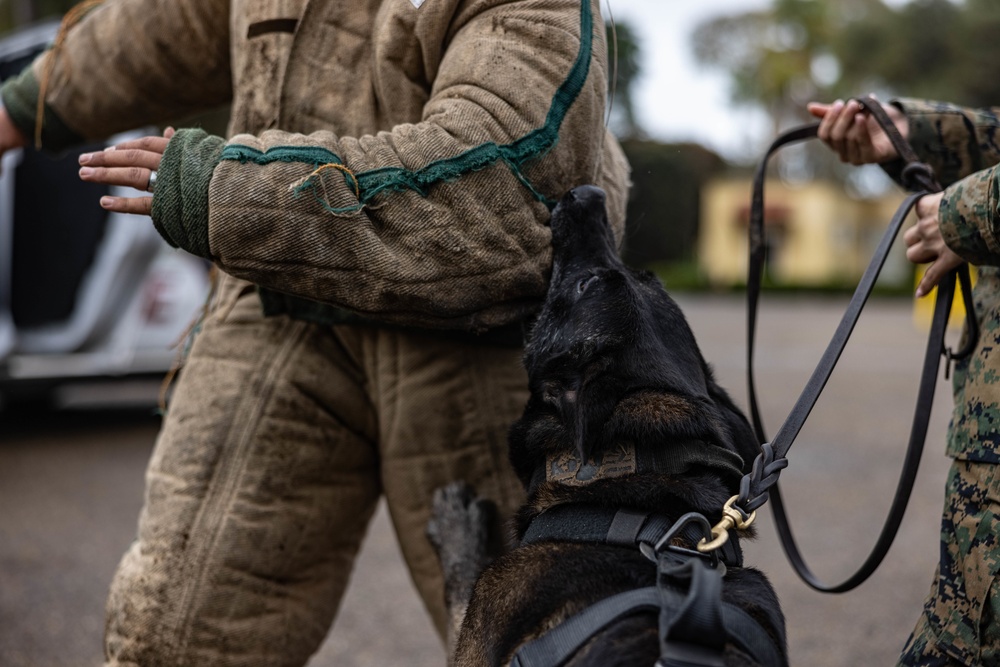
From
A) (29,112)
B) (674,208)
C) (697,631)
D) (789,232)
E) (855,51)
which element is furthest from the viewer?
(855,51)

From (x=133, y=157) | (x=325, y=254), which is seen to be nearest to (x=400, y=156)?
(x=325, y=254)

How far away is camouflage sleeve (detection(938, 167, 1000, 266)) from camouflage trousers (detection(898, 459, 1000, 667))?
419 mm

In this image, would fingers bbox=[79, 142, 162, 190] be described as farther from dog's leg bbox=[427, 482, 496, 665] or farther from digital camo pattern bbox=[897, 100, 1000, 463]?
digital camo pattern bbox=[897, 100, 1000, 463]

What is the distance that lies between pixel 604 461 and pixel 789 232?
4012cm

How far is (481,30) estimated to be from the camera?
190 centimetres

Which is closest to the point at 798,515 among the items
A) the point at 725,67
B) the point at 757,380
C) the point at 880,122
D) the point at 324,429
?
the point at 880,122

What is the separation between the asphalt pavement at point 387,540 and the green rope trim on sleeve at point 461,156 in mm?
2423

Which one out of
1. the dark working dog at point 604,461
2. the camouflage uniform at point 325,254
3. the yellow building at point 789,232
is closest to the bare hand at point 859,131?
the camouflage uniform at point 325,254

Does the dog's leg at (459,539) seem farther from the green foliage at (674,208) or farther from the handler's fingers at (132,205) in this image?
the green foliage at (674,208)

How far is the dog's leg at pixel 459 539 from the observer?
7.43 feet

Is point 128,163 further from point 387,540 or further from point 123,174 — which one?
point 387,540

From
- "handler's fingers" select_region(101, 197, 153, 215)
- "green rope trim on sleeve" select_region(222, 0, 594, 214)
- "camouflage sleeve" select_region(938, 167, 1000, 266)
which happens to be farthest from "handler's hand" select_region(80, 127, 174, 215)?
"camouflage sleeve" select_region(938, 167, 1000, 266)

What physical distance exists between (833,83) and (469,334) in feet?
155

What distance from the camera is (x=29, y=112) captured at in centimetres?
254
